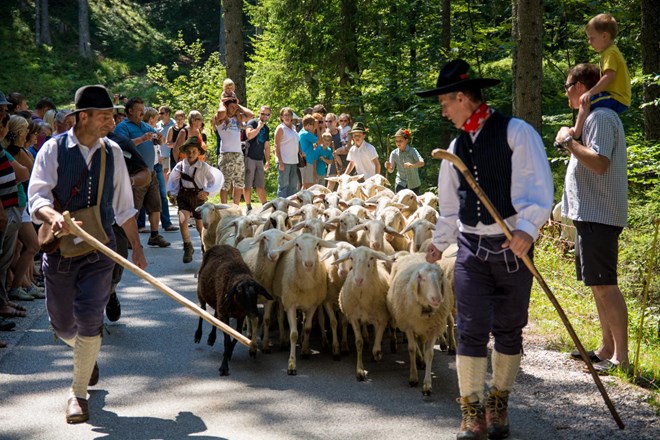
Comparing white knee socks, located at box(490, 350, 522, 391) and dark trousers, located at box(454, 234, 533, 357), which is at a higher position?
dark trousers, located at box(454, 234, 533, 357)

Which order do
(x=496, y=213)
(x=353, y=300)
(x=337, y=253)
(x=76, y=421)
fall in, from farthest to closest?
(x=337, y=253) < (x=353, y=300) < (x=76, y=421) < (x=496, y=213)

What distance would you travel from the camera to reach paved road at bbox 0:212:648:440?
564 cm

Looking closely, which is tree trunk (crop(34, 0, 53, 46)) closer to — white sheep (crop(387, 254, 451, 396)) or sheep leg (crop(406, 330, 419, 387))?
white sheep (crop(387, 254, 451, 396))

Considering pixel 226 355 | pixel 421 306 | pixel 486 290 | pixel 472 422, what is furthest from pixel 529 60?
pixel 472 422

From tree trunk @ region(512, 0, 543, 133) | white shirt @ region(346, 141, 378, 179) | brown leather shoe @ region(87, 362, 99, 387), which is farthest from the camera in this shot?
white shirt @ region(346, 141, 378, 179)

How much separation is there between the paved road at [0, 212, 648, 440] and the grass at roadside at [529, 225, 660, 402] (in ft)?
3.89

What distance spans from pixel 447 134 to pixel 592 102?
54.8ft

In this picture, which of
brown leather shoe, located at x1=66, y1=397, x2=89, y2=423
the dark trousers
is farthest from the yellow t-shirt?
brown leather shoe, located at x1=66, y1=397, x2=89, y2=423

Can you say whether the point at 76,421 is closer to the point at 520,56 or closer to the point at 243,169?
the point at 520,56

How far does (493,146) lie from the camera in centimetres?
511

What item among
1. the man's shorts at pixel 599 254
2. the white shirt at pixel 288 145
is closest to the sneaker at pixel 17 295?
the man's shorts at pixel 599 254

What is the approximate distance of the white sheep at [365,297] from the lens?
7.59 metres

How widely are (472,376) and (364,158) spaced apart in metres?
10.9

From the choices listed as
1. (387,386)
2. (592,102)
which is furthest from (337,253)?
(592,102)
